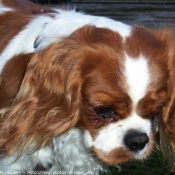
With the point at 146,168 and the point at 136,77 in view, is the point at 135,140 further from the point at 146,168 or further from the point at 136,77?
the point at 146,168

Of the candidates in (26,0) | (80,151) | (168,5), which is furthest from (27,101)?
(168,5)

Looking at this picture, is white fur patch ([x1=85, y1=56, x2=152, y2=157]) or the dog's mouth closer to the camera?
white fur patch ([x1=85, y1=56, x2=152, y2=157])

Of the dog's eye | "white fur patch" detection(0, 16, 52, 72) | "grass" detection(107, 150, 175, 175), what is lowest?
"grass" detection(107, 150, 175, 175)

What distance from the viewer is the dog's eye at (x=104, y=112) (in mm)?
2482

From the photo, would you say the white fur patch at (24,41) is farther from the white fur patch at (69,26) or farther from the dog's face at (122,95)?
the dog's face at (122,95)

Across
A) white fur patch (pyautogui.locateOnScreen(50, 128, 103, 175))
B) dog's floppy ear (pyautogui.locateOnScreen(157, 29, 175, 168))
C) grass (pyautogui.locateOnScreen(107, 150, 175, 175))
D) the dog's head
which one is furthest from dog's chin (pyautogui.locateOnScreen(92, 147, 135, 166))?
grass (pyautogui.locateOnScreen(107, 150, 175, 175))

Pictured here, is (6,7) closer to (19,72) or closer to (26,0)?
(26,0)

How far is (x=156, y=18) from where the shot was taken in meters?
5.13

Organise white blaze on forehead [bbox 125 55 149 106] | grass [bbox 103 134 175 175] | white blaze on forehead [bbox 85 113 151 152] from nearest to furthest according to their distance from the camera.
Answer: white blaze on forehead [bbox 125 55 149 106], white blaze on forehead [bbox 85 113 151 152], grass [bbox 103 134 175 175]

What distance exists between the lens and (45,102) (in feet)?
8.57

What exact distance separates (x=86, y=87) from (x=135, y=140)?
0.98 feet

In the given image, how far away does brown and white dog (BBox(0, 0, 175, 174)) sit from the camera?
2.49m

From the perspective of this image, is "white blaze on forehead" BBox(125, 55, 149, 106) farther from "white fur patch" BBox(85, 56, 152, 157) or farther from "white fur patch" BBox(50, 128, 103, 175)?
"white fur patch" BBox(50, 128, 103, 175)

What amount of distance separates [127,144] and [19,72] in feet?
1.84
